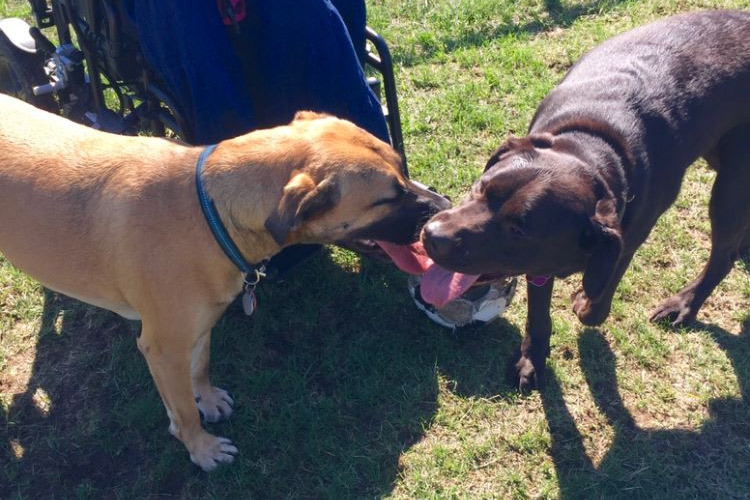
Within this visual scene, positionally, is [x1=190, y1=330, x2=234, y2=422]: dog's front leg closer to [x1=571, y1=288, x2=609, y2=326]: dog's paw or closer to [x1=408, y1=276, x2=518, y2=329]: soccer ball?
[x1=408, y1=276, x2=518, y2=329]: soccer ball

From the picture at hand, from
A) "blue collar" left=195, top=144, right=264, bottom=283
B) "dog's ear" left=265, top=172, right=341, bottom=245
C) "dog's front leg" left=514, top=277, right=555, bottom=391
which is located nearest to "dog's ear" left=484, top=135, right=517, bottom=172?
"dog's front leg" left=514, top=277, right=555, bottom=391

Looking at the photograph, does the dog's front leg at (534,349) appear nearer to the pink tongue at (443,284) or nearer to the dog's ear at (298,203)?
the pink tongue at (443,284)

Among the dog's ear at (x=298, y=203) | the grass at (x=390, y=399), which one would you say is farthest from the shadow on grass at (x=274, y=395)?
the dog's ear at (x=298, y=203)

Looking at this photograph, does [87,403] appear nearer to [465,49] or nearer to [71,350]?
[71,350]

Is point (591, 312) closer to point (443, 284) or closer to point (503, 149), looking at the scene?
point (443, 284)

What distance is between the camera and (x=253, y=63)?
148 inches

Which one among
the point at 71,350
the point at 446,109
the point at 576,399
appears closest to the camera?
the point at 576,399

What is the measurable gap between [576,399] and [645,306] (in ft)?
2.89

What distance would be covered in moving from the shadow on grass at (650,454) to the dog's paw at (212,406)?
173 cm

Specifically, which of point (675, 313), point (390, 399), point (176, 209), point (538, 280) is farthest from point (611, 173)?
point (176, 209)

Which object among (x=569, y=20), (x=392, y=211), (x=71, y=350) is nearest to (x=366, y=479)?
(x=392, y=211)

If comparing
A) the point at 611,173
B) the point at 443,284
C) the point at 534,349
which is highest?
the point at 611,173

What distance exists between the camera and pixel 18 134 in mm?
3182

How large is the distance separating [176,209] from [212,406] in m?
1.25
